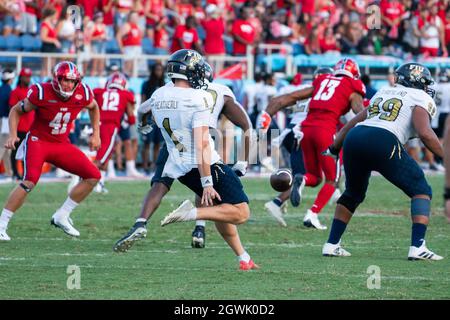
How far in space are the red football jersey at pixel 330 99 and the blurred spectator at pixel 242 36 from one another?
10.1 meters

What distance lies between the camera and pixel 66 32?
66.6ft

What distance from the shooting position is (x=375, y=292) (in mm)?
7562

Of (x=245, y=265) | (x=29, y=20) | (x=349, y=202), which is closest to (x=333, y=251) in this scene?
(x=349, y=202)

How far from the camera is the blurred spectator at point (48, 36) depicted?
1996 cm

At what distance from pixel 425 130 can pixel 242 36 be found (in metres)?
13.6

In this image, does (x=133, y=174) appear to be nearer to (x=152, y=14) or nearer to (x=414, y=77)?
(x=152, y=14)

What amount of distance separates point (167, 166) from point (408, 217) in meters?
5.06

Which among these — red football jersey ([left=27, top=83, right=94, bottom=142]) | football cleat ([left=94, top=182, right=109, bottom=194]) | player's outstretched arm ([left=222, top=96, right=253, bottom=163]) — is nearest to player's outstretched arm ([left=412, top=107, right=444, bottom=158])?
player's outstretched arm ([left=222, top=96, right=253, bottom=163])

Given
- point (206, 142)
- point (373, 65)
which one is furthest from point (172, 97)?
point (373, 65)

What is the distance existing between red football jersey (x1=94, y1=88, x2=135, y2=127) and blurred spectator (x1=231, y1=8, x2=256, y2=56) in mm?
5805

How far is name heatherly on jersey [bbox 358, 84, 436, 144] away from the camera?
30.2 ft

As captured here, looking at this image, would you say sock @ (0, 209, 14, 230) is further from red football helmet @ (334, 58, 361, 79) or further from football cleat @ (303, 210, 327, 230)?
red football helmet @ (334, 58, 361, 79)

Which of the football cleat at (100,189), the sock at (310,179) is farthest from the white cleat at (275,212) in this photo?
the football cleat at (100,189)
